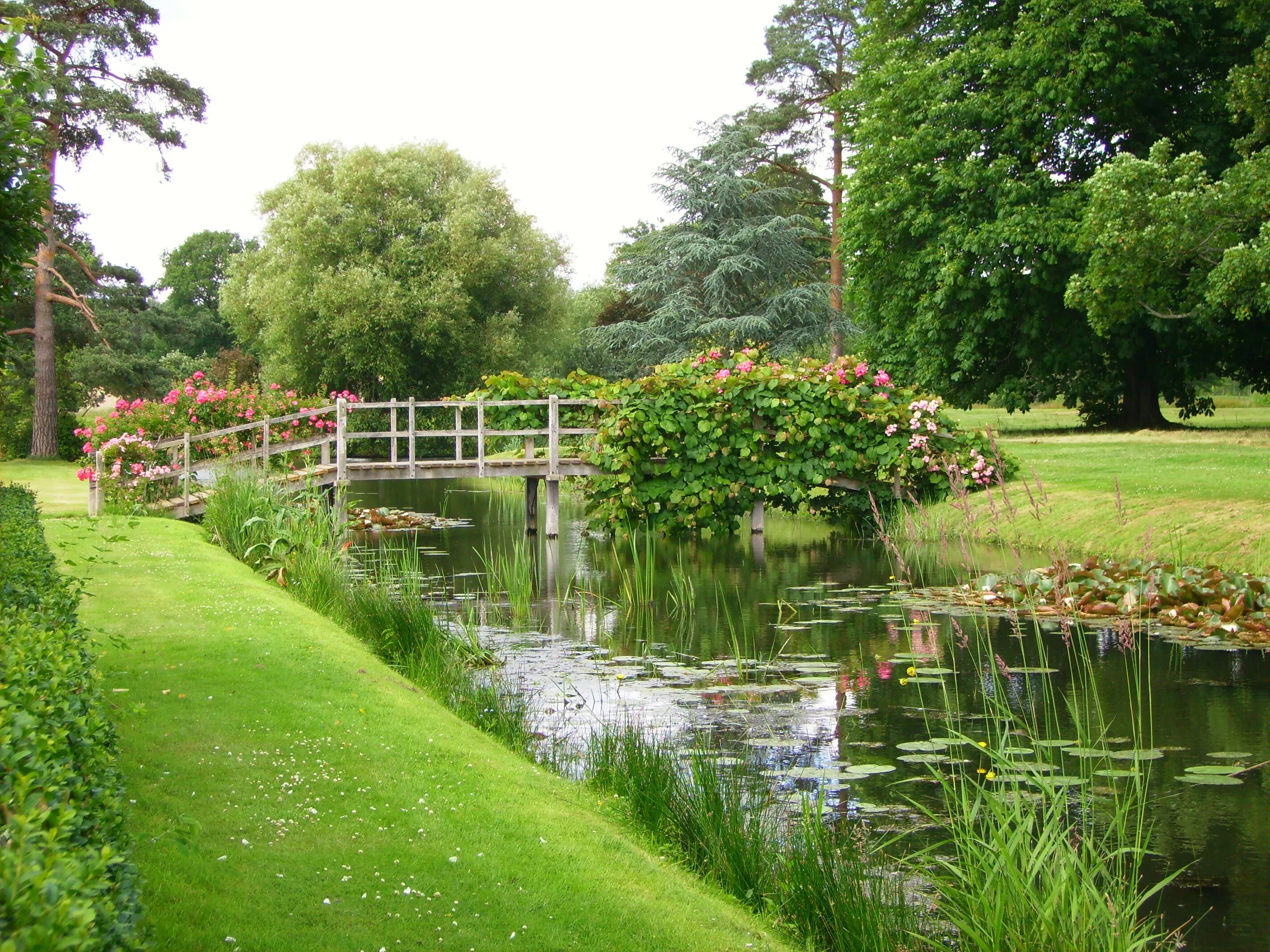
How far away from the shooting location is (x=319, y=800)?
17.2 feet

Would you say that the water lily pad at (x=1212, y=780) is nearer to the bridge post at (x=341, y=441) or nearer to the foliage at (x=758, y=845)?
the foliage at (x=758, y=845)

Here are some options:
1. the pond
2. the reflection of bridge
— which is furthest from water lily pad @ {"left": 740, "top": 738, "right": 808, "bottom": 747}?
the reflection of bridge

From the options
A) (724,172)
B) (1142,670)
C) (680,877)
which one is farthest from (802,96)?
(680,877)

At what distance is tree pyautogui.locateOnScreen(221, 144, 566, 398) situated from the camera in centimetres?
3856

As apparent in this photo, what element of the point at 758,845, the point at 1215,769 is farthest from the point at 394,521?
the point at 758,845

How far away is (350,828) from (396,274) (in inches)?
1420

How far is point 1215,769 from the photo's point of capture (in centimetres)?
720

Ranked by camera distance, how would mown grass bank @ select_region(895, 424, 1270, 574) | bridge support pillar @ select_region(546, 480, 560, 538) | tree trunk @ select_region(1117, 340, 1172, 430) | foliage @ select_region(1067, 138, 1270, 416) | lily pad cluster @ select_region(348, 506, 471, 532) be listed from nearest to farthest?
mown grass bank @ select_region(895, 424, 1270, 574) < foliage @ select_region(1067, 138, 1270, 416) < bridge support pillar @ select_region(546, 480, 560, 538) < lily pad cluster @ select_region(348, 506, 471, 532) < tree trunk @ select_region(1117, 340, 1172, 430)

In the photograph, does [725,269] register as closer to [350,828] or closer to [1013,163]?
[1013,163]

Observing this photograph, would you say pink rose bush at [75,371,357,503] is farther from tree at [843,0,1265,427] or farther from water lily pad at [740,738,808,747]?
tree at [843,0,1265,427]

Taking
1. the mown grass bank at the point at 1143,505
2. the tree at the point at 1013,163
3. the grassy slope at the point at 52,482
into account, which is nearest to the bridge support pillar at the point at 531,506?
the mown grass bank at the point at 1143,505

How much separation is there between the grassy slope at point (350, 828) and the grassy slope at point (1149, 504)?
6.16m

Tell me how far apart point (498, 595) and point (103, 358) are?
2541 cm

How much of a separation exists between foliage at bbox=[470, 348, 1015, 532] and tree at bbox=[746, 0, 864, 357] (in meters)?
18.6
